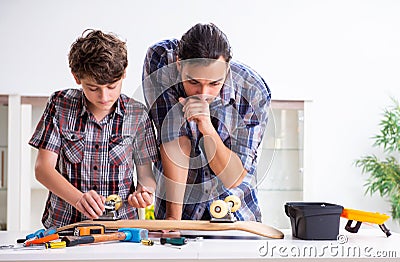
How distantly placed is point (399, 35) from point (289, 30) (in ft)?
2.09

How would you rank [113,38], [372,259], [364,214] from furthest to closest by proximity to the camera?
[113,38] < [364,214] < [372,259]

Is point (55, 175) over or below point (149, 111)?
below

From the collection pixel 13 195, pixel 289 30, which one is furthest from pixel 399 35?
pixel 13 195

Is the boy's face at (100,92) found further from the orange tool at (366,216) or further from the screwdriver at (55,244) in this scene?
the orange tool at (366,216)

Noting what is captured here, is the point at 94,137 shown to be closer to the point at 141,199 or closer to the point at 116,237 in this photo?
the point at 141,199

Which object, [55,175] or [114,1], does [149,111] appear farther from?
[114,1]

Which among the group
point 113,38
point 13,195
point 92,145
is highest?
point 113,38

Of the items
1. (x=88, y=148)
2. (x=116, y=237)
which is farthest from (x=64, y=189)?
(x=116, y=237)

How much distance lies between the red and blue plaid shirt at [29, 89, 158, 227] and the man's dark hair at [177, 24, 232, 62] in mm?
239

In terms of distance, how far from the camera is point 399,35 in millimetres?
3777

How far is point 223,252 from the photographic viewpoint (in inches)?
51.4

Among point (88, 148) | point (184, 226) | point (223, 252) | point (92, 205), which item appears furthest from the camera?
point (88, 148)

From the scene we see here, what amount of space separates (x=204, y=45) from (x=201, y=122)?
0.19m

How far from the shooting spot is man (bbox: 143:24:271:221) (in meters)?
1.67
